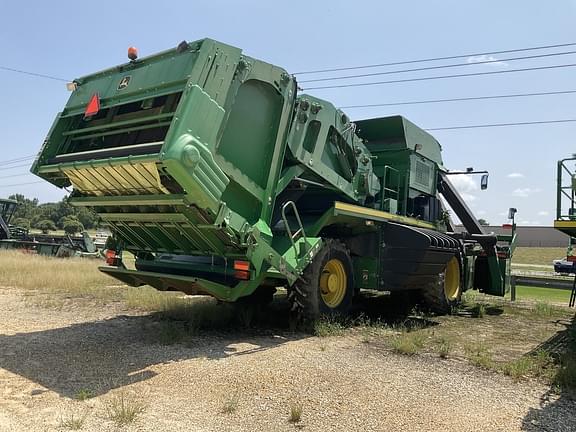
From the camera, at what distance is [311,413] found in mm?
4219

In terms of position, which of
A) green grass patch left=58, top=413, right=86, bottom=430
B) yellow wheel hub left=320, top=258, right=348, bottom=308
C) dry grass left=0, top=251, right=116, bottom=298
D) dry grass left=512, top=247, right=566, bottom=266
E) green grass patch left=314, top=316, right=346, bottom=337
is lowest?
green grass patch left=58, top=413, right=86, bottom=430

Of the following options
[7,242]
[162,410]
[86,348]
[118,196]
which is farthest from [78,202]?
[7,242]

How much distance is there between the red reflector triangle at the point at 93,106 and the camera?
258 inches

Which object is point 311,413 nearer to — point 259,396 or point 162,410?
point 259,396

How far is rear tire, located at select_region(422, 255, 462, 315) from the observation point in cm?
984

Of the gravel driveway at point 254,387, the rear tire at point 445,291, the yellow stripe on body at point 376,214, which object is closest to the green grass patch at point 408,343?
the gravel driveway at point 254,387

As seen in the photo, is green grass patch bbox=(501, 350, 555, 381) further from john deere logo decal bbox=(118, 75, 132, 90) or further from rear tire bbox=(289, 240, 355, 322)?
john deere logo decal bbox=(118, 75, 132, 90)

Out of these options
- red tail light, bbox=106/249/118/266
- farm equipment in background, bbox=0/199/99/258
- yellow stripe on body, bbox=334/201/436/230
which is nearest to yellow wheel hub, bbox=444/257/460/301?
yellow stripe on body, bbox=334/201/436/230

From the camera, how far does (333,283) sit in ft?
26.6

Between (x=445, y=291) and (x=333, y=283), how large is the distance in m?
3.59

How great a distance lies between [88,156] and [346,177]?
4.20 m

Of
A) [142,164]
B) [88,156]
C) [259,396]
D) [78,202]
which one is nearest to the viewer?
[259,396]

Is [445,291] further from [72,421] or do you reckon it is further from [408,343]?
[72,421]

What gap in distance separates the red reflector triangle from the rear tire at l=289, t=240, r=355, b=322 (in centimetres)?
357
